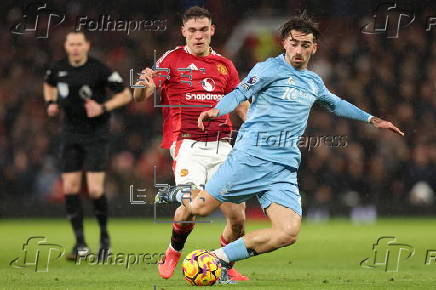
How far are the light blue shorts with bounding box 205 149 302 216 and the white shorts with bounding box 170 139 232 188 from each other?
1.05 meters

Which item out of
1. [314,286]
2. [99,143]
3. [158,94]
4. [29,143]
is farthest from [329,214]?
[314,286]

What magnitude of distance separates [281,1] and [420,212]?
5213 mm

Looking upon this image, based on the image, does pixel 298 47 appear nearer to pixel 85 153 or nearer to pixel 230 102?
pixel 230 102

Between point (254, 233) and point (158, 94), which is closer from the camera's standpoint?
point (254, 233)

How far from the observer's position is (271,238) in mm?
7121

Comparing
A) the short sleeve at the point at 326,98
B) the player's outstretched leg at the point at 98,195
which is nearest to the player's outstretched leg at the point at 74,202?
the player's outstretched leg at the point at 98,195

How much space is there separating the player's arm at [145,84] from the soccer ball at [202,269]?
179cm

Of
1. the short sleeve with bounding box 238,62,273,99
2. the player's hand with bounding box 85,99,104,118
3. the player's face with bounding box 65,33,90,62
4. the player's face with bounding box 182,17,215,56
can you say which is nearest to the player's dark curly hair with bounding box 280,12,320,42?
the short sleeve with bounding box 238,62,273,99

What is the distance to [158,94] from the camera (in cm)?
909

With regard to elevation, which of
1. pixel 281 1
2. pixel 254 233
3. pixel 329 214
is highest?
pixel 281 1

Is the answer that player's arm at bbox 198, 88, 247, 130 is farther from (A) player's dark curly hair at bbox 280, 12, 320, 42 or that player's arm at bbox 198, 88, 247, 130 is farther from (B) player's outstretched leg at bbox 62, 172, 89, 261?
(B) player's outstretched leg at bbox 62, 172, 89, 261

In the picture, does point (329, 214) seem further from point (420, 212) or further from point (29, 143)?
point (29, 143)

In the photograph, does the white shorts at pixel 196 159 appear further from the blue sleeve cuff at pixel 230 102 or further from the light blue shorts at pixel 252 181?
the blue sleeve cuff at pixel 230 102

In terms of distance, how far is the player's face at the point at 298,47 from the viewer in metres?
7.44
